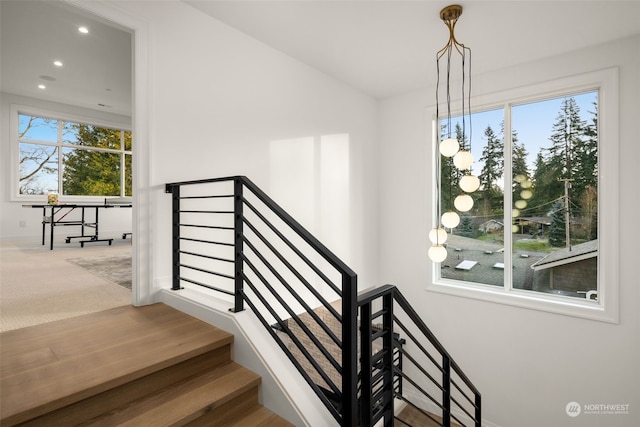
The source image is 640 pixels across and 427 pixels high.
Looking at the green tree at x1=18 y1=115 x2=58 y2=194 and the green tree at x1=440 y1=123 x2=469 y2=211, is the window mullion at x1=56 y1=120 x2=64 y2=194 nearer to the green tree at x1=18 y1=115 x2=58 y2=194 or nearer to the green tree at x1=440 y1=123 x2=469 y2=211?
the green tree at x1=18 y1=115 x2=58 y2=194

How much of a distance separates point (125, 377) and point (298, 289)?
6.35 feet

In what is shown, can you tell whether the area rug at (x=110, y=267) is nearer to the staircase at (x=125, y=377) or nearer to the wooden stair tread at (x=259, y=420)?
the staircase at (x=125, y=377)

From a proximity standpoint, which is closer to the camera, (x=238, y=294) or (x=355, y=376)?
(x=355, y=376)

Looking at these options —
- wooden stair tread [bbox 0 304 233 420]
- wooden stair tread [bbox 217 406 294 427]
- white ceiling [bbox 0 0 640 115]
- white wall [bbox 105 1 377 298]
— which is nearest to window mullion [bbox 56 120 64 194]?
white ceiling [bbox 0 0 640 115]

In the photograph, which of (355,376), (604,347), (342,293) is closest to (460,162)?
(342,293)

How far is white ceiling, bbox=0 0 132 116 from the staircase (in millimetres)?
1954

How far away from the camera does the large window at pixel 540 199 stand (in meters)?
3.01

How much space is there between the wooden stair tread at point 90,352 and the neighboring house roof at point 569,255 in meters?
3.41

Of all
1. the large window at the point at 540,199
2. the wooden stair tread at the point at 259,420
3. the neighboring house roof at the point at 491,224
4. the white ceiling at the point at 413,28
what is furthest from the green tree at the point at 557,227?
the wooden stair tread at the point at 259,420

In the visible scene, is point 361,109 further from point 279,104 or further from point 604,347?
point 604,347

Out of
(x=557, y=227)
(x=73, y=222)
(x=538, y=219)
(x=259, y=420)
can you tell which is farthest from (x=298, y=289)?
(x=73, y=222)

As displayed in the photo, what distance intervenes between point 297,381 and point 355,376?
1.42ft

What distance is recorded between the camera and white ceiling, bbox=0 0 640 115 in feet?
7.77

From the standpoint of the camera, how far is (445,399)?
2.03m
